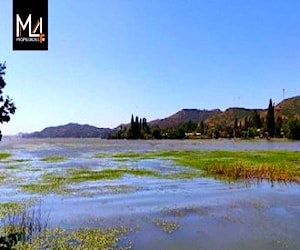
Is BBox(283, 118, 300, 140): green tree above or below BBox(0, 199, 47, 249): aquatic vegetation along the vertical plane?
above

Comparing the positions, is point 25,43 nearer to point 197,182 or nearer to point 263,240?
point 263,240

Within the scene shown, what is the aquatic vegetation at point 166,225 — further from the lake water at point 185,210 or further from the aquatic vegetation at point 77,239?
the aquatic vegetation at point 77,239

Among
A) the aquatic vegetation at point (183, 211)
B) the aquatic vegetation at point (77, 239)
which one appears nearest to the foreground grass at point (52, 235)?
the aquatic vegetation at point (77, 239)

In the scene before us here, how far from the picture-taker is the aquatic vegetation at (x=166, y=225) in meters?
18.9

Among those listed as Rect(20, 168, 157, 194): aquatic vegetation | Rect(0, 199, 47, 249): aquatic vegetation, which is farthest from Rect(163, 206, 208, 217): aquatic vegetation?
Rect(20, 168, 157, 194): aquatic vegetation

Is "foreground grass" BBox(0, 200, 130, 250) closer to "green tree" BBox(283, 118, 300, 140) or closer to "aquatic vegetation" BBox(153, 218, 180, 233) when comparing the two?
"aquatic vegetation" BBox(153, 218, 180, 233)

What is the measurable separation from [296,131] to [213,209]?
154 metres

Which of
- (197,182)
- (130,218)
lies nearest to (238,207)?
(130,218)

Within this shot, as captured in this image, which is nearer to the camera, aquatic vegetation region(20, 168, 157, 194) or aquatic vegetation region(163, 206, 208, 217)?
aquatic vegetation region(163, 206, 208, 217)

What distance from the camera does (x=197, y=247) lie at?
640 inches

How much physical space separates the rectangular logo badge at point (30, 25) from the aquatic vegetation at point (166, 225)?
1261cm

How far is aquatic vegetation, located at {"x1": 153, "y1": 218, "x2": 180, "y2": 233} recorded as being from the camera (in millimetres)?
18920

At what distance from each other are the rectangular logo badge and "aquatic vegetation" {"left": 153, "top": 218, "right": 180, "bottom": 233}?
1261cm

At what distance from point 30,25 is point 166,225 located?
1408 centimetres
